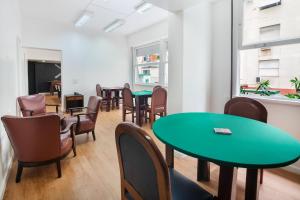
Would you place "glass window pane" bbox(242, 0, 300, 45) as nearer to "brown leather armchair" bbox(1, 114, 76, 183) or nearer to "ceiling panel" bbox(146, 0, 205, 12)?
"ceiling panel" bbox(146, 0, 205, 12)

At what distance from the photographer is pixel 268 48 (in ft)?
8.28

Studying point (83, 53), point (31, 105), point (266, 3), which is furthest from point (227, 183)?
point (83, 53)

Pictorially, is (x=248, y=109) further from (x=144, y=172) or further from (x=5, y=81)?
(x=5, y=81)

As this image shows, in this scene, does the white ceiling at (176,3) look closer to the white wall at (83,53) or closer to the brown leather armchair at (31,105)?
the brown leather armchair at (31,105)

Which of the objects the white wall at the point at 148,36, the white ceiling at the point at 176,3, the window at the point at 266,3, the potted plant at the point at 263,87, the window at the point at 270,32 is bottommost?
the potted plant at the point at 263,87

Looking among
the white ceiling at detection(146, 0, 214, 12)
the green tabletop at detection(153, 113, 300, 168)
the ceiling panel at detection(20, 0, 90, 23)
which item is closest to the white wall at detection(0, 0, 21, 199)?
the ceiling panel at detection(20, 0, 90, 23)

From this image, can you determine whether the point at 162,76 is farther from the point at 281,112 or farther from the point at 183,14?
the point at 281,112

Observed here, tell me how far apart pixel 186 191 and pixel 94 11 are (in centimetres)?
494

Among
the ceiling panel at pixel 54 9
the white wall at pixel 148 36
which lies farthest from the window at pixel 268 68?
the ceiling panel at pixel 54 9

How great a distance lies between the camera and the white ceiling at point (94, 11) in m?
4.11

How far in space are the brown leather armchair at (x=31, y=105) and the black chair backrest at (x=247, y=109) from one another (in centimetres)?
332

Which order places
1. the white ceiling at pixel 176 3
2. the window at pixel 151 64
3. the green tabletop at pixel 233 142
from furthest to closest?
the window at pixel 151 64, the white ceiling at pixel 176 3, the green tabletop at pixel 233 142

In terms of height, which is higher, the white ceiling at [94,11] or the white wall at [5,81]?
the white ceiling at [94,11]

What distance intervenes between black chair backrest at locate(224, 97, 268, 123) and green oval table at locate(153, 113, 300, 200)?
310mm
